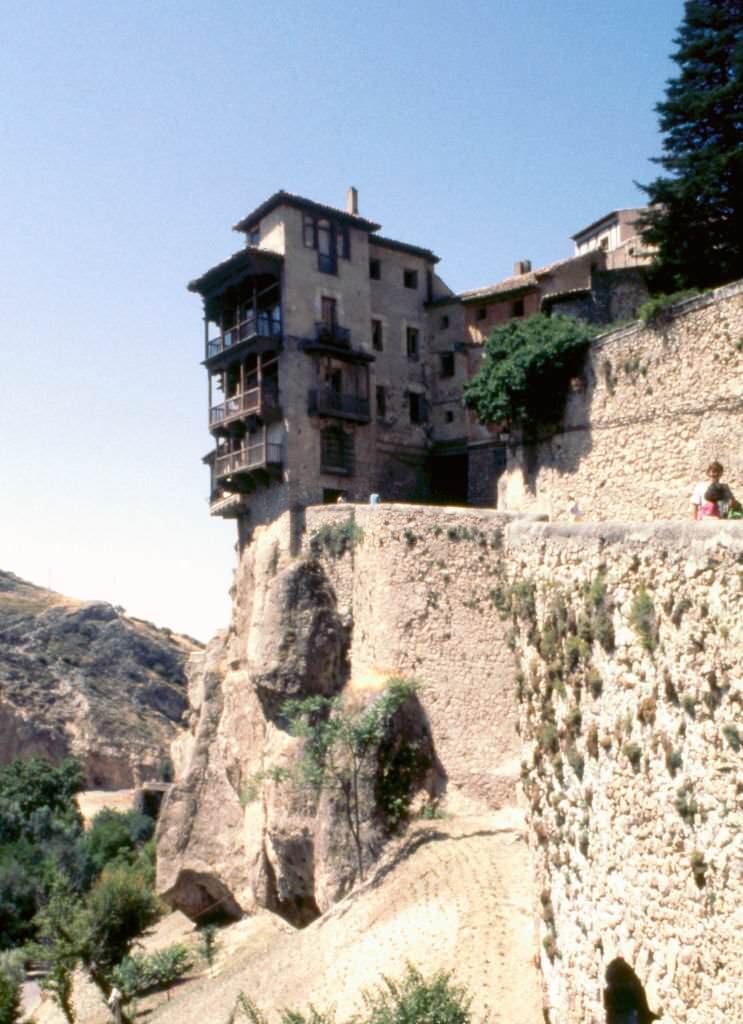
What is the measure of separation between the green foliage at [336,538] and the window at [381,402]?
8059 mm

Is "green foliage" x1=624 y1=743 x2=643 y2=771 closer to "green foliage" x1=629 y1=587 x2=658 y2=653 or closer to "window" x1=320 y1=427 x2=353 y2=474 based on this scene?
"green foliage" x1=629 y1=587 x2=658 y2=653

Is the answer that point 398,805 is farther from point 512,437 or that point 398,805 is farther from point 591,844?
point 591,844

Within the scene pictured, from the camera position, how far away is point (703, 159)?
2981cm

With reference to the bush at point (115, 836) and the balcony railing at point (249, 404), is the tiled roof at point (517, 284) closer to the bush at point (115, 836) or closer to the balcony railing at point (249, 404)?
the balcony railing at point (249, 404)

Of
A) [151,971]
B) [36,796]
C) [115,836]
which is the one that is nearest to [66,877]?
[115,836]

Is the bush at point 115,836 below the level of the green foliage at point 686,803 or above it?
below

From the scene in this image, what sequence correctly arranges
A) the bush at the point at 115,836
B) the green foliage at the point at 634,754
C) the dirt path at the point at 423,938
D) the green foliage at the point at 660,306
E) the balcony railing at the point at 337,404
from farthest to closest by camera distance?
the bush at the point at 115,836
the balcony railing at the point at 337,404
the green foliage at the point at 660,306
the dirt path at the point at 423,938
the green foliage at the point at 634,754

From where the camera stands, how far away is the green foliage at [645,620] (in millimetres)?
9570

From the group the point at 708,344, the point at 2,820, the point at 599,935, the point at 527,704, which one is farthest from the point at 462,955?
the point at 2,820

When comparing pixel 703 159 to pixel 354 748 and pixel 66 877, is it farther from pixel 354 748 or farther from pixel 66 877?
pixel 66 877

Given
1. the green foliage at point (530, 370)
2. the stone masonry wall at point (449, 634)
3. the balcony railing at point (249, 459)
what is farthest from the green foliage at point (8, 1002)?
the green foliage at point (530, 370)

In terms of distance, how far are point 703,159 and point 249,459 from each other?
55.7ft

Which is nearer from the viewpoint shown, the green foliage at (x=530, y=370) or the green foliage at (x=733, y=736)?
the green foliage at (x=733, y=736)

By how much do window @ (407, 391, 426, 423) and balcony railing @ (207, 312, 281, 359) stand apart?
6707 mm
